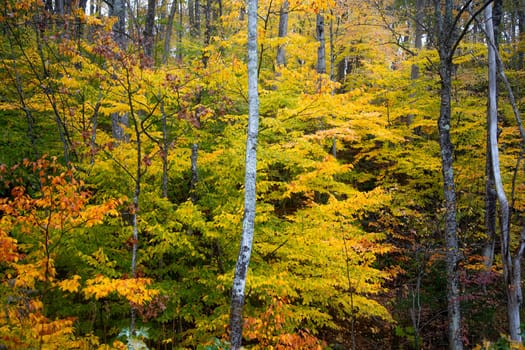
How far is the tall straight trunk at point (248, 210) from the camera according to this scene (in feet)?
17.5

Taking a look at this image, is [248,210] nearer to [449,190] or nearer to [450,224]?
[449,190]

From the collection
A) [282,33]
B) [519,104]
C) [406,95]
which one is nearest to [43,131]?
[282,33]

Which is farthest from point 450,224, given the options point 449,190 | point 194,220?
point 194,220

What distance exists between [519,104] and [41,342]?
640 inches

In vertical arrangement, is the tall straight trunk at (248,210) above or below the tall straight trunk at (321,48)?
below

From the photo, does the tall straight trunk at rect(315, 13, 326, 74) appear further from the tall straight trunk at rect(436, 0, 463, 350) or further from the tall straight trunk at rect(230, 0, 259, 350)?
the tall straight trunk at rect(230, 0, 259, 350)

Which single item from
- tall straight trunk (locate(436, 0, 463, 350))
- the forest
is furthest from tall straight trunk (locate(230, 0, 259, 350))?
tall straight trunk (locate(436, 0, 463, 350))

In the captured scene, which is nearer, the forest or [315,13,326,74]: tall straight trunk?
the forest

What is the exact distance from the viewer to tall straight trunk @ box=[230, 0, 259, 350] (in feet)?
17.5

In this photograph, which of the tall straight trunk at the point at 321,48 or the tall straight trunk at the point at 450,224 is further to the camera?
the tall straight trunk at the point at 321,48

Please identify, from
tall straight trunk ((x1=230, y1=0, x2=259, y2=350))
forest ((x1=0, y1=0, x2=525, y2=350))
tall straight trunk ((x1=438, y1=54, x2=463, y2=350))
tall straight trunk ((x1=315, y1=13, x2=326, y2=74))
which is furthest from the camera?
tall straight trunk ((x1=315, y1=13, x2=326, y2=74))

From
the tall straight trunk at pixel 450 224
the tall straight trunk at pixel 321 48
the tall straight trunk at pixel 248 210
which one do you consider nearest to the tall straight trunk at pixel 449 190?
the tall straight trunk at pixel 450 224

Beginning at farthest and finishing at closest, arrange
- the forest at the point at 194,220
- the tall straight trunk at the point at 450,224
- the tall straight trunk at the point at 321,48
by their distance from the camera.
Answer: the tall straight trunk at the point at 321,48 → the tall straight trunk at the point at 450,224 → the forest at the point at 194,220

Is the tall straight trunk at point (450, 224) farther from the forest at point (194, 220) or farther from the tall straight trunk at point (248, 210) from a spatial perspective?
the tall straight trunk at point (248, 210)
